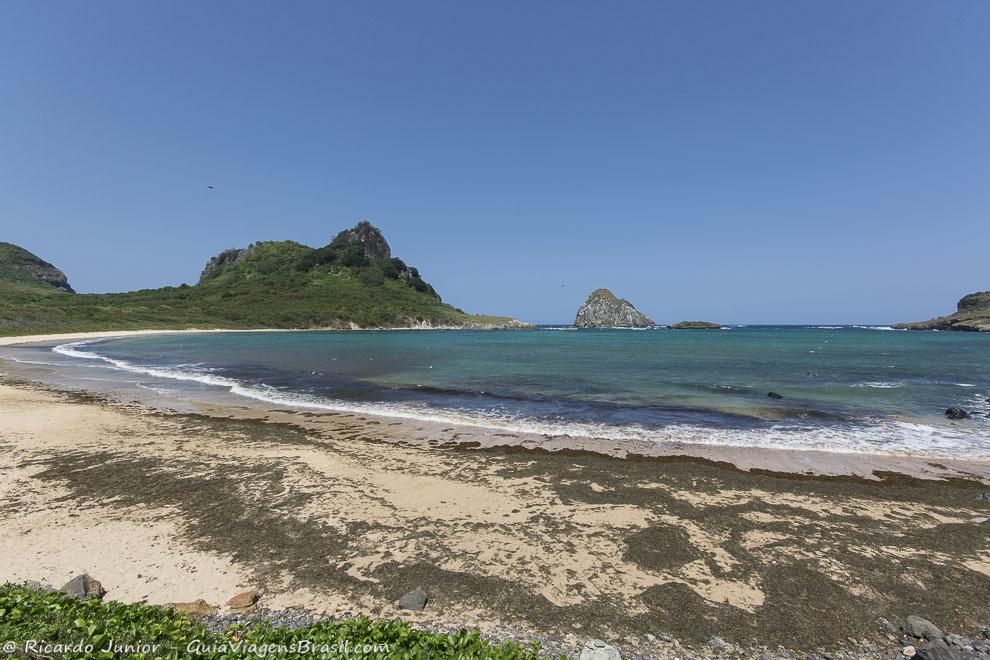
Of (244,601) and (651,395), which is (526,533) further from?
(651,395)

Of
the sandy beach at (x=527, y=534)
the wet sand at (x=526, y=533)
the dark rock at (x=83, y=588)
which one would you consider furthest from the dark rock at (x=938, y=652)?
the dark rock at (x=83, y=588)

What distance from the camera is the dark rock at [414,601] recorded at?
5953mm

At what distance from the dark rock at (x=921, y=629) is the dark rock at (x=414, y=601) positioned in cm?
688

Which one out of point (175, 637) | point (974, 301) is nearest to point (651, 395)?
point (175, 637)

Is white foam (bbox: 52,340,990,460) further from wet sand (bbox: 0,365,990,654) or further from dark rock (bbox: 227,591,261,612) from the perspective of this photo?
dark rock (bbox: 227,591,261,612)

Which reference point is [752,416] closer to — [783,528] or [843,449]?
[843,449]

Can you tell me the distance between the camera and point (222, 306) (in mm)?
149500

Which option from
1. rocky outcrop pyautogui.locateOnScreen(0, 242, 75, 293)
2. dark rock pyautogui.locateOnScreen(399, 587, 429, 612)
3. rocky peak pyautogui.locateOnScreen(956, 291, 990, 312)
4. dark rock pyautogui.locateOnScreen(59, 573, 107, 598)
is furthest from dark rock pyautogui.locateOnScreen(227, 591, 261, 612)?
rocky outcrop pyautogui.locateOnScreen(0, 242, 75, 293)

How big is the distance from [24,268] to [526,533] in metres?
281

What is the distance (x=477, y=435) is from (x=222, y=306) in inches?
6596

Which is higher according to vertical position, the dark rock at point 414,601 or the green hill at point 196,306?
the green hill at point 196,306

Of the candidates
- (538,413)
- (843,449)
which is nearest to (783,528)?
(843,449)

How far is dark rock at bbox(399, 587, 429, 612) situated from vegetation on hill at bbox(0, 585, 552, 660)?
98 cm

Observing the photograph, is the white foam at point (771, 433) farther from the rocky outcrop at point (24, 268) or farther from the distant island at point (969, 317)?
the rocky outcrop at point (24, 268)
